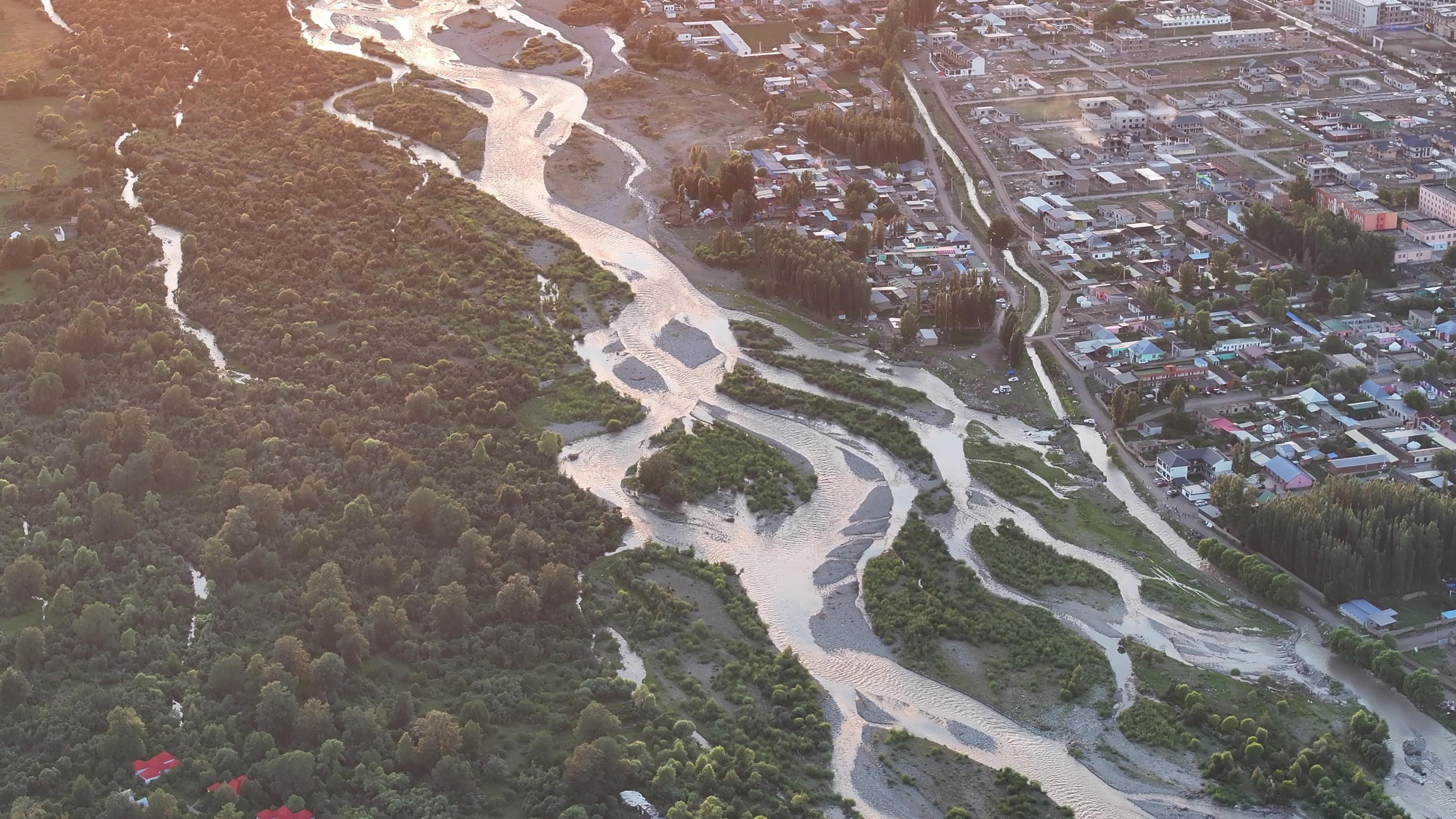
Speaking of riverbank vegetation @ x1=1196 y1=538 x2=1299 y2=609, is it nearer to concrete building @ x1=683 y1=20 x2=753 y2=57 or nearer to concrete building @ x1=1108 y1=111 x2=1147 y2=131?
concrete building @ x1=1108 y1=111 x2=1147 y2=131

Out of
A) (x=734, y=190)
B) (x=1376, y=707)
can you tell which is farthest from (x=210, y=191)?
(x=1376, y=707)

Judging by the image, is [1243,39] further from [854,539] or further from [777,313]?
[854,539]

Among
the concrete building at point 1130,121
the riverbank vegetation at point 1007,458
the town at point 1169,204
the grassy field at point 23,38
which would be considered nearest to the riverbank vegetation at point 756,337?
the town at point 1169,204

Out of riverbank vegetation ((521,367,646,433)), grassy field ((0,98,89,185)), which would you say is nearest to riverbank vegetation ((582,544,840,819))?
riverbank vegetation ((521,367,646,433))

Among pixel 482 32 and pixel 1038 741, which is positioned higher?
Result: pixel 1038 741

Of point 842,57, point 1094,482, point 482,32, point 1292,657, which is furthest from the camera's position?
point 482,32

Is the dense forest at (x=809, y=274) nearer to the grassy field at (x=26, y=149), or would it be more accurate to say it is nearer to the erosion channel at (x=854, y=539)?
the erosion channel at (x=854, y=539)

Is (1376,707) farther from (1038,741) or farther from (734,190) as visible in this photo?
(734,190)
